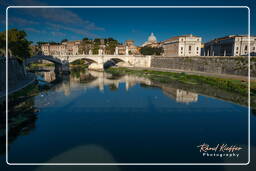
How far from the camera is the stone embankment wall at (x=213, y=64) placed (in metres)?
20.7

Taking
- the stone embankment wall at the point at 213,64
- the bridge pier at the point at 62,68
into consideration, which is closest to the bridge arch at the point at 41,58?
the bridge pier at the point at 62,68

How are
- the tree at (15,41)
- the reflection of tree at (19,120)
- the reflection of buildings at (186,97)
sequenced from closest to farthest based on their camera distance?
1. the reflection of tree at (19,120)
2. the reflection of buildings at (186,97)
3. the tree at (15,41)

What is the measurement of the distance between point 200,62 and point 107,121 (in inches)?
938

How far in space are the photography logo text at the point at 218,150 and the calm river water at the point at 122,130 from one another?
0.14 metres

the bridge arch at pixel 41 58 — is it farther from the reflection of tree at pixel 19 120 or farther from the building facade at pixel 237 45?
the building facade at pixel 237 45

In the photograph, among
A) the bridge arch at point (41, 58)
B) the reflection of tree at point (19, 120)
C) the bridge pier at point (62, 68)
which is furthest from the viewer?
the bridge pier at point (62, 68)

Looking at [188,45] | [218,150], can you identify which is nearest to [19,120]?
[218,150]

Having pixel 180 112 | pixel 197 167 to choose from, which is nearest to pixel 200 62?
pixel 180 112

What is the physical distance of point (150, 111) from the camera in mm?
11461

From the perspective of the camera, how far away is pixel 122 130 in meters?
8.56

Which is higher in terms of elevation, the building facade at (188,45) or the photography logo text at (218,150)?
the building facade at (188,45)

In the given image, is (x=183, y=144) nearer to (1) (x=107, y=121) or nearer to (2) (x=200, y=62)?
(1) (x=107, y=121)

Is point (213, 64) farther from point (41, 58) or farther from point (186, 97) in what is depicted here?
point (41, 58)

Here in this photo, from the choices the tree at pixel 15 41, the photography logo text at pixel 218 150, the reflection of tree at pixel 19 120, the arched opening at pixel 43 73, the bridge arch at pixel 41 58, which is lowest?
the photography logo text at pixel 218 150
